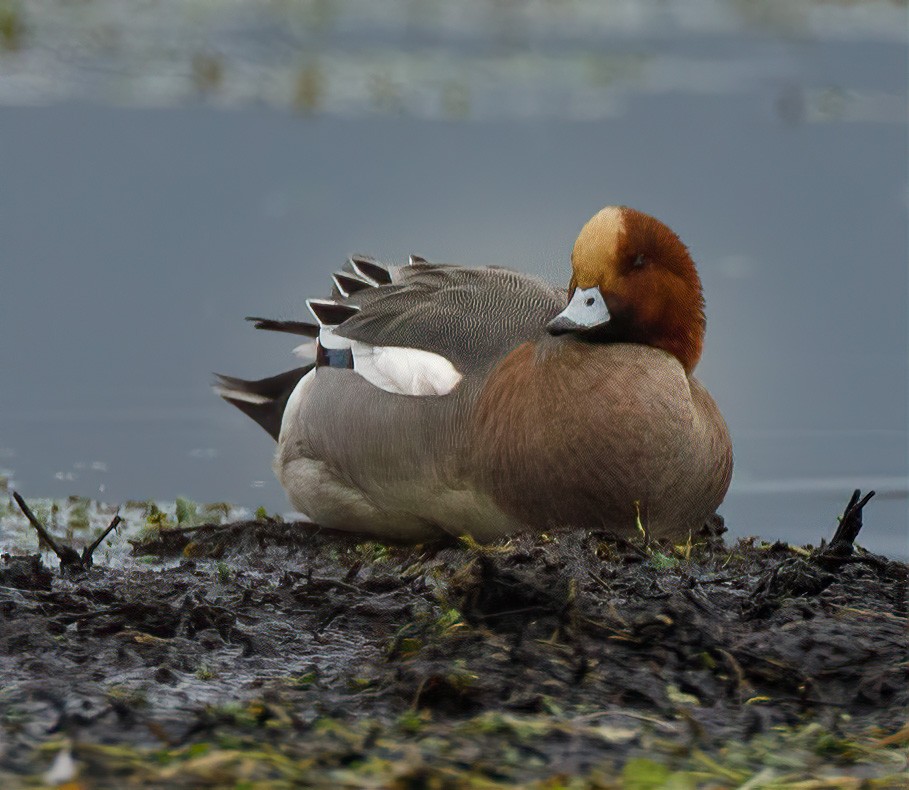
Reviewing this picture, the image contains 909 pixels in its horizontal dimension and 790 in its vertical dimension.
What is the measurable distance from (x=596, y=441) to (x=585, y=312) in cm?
52

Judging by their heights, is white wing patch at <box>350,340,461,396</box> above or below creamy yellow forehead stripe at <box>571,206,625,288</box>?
below

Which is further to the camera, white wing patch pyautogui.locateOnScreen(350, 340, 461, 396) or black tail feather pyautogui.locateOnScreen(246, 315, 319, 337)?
black tail feather pyautogui.locateOnScreen(246, 315, 319, 337)

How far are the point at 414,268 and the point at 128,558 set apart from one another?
1928mm

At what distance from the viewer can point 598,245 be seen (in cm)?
533

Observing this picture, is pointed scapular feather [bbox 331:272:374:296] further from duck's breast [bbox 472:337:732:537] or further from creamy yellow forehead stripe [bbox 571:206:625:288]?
creamy yellow forehead stripe [bbox 571:206:625:288]

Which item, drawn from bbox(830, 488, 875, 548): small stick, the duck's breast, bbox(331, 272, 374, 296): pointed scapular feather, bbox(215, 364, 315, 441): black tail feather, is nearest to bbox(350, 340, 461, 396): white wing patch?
the duck's breast

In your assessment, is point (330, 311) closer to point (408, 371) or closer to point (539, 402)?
point (408, 371)

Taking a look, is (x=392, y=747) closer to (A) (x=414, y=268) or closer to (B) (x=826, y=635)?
(B) (x=826, y=635)

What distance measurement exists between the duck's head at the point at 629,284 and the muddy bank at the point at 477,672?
0.90 meters

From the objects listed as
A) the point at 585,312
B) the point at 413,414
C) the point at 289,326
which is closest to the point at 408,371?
the point at 413,414

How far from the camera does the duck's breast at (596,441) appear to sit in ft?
17.3

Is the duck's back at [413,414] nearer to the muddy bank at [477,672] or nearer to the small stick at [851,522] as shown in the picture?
the muddy bank at [477,672]

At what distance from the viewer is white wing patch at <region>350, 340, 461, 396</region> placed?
18.8 ft

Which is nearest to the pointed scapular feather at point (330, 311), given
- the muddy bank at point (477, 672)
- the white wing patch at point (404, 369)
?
the white wing patch at point (404, 369)
